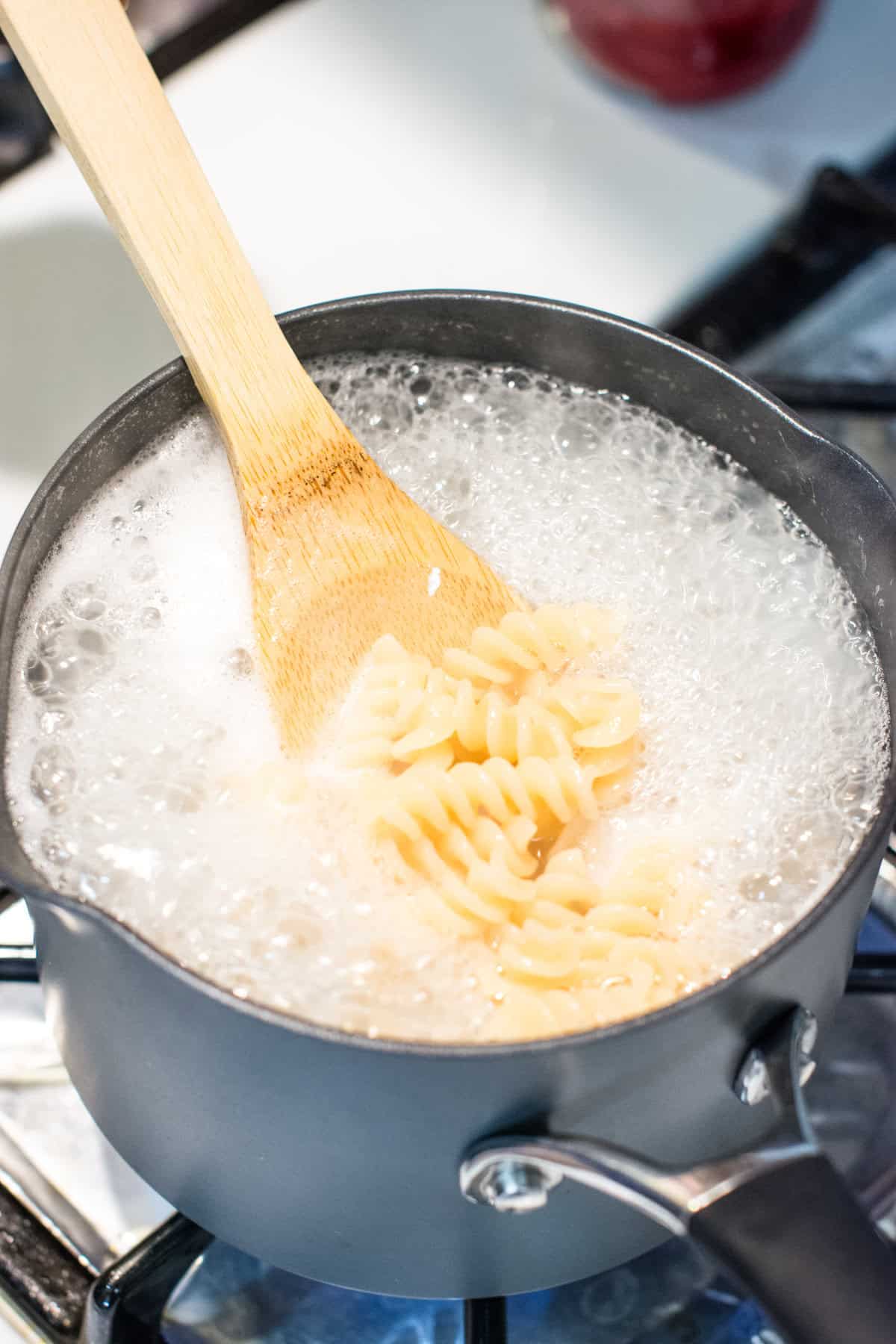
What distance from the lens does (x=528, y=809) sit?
0.72 meters

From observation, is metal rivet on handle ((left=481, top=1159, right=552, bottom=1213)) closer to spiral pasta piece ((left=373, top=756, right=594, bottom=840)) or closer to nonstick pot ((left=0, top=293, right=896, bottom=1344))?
nonstick pot ((left=0, top=293, right=896, bottom=1344))

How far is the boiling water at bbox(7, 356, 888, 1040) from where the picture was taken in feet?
2.28

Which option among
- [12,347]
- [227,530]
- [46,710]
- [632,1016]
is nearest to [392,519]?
[227,530]

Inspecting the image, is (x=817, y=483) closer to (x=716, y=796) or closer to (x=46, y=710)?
(x=716, y=796)

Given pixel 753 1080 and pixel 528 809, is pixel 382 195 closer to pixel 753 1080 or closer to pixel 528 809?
pixel 528 809

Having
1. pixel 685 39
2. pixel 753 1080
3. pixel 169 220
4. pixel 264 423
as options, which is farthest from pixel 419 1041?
pixel 685 39

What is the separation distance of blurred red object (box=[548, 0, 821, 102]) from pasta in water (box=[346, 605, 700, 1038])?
0.72m

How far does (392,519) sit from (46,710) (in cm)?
22

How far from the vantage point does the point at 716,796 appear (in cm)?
76

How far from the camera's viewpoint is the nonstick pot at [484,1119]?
536 mm

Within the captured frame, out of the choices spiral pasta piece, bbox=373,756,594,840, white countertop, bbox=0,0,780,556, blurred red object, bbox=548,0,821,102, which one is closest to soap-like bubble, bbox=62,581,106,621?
spiral pasta piece, bbox=373,756,594,840

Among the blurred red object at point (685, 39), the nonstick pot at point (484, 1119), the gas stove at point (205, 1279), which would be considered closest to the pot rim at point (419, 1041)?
the nonstick pot at point (484, 1119)

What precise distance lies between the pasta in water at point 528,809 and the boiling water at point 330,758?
0.02 metres

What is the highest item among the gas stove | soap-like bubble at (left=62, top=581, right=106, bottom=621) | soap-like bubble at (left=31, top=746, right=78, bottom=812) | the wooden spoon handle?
the wooden spoon handle
